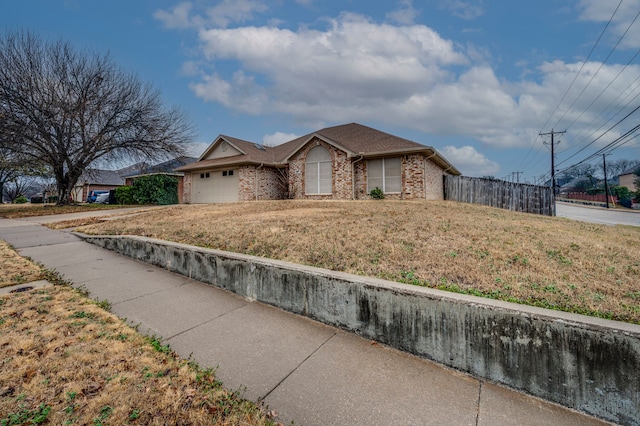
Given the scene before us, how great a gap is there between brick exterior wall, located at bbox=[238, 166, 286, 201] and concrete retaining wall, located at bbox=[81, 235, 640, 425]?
48.8 ft

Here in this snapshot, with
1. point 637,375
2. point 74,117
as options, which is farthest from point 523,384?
point 74,117

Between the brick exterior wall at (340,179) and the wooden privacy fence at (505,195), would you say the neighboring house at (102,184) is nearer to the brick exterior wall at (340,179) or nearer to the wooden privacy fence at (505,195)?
the brick exterior wall at (340,179)

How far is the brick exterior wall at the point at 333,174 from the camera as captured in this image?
51.0ft

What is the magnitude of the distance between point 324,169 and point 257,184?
4.54 m

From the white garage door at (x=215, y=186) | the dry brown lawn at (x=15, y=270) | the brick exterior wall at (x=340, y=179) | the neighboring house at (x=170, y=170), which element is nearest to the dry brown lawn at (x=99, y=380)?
the dry brown lawn at (x=15, y=270)

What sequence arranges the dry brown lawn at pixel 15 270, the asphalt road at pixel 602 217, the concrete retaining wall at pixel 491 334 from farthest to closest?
1. the asphalt road at pixel 602 217
2. the dry brown lawn at pixel 15 270
3. the concrete retaining wall at pixel 491 334

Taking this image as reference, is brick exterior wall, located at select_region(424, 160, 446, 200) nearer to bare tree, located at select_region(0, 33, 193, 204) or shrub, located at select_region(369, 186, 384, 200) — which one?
shrub, located at select_region(369, 186, 384, 200)

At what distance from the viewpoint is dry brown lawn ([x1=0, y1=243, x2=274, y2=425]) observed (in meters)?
1.79

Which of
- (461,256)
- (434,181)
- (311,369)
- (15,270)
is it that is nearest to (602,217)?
(434,181)

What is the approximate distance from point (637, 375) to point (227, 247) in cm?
485

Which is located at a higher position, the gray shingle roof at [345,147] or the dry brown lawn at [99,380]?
the gray shingle roof at [345,147]

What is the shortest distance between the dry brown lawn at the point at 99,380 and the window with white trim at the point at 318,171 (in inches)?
539

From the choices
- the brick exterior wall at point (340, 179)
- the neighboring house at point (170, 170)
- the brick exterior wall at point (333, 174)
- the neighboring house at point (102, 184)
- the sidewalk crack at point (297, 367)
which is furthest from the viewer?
the neighboring house at point (102, 184)

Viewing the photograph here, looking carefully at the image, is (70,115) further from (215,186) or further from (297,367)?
(297,367)
